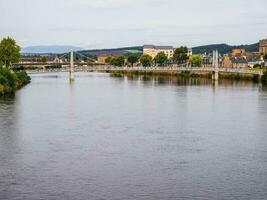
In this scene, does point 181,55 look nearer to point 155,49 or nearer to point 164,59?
point 164,59

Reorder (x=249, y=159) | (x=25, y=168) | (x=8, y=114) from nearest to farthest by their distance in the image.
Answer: (x=25, y=168) → (x=249, y=159) → (x=8, y=114)

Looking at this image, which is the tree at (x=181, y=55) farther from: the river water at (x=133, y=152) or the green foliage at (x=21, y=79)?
the river water at (x=133, y=152)

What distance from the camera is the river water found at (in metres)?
7.86

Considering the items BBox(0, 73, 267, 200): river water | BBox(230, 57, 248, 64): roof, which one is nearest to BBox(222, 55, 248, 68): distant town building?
BBox(230, 57, 248, 64): roof

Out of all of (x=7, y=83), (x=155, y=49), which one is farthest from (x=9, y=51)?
(x=155, y=49)

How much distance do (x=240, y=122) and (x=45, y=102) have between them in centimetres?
820

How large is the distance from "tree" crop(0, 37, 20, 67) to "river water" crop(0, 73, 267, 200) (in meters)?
16.8

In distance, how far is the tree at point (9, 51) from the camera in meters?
33.9

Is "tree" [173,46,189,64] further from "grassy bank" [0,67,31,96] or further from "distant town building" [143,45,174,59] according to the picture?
"distant town building" [143,45,174,59]

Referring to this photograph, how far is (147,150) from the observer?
10508 millimetres

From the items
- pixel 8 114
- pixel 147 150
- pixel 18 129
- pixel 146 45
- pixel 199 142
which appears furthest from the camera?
pixel 146 45

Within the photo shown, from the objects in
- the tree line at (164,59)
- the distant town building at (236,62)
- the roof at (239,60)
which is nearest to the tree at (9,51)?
the tree line at (164,59)

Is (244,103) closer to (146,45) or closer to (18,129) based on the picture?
(18,129)

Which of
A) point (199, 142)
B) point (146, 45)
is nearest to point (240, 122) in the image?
point (199, 142)
